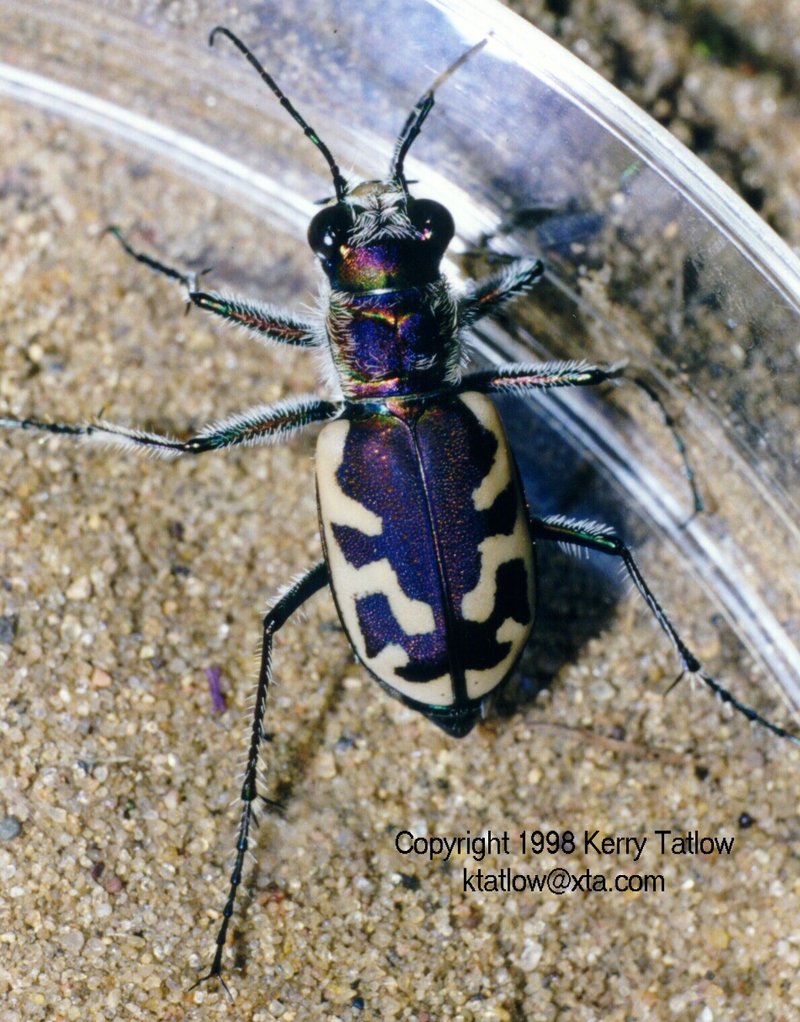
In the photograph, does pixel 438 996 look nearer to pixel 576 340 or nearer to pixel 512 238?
pixel 576 340

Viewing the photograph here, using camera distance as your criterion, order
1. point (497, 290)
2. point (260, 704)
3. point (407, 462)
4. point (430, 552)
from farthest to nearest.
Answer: point (497, 290), point (260, 704), point (407, 462), point (430, 552)

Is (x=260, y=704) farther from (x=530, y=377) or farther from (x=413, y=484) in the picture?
(x=530, y=377)

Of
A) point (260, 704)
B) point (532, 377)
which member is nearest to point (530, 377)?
point (532, 377)

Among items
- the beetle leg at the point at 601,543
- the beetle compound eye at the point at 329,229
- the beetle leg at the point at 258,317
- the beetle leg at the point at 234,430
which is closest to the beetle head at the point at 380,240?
the beetle compound eye at the point at 329,229

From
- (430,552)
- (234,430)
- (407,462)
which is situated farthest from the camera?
(234,430)

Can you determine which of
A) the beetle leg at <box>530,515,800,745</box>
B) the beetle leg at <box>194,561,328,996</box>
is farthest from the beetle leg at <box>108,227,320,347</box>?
the beetle leg at <box>530,515,800,745</box>

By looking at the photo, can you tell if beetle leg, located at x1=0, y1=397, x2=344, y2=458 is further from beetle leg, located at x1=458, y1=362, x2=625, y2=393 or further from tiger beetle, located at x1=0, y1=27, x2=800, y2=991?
beetle leg, located at x1=458, y1=362, x2=625, y2=393

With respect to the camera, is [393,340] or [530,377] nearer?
[393,340]

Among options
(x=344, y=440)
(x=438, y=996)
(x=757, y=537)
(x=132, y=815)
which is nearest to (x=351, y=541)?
(x=344, y=440)
